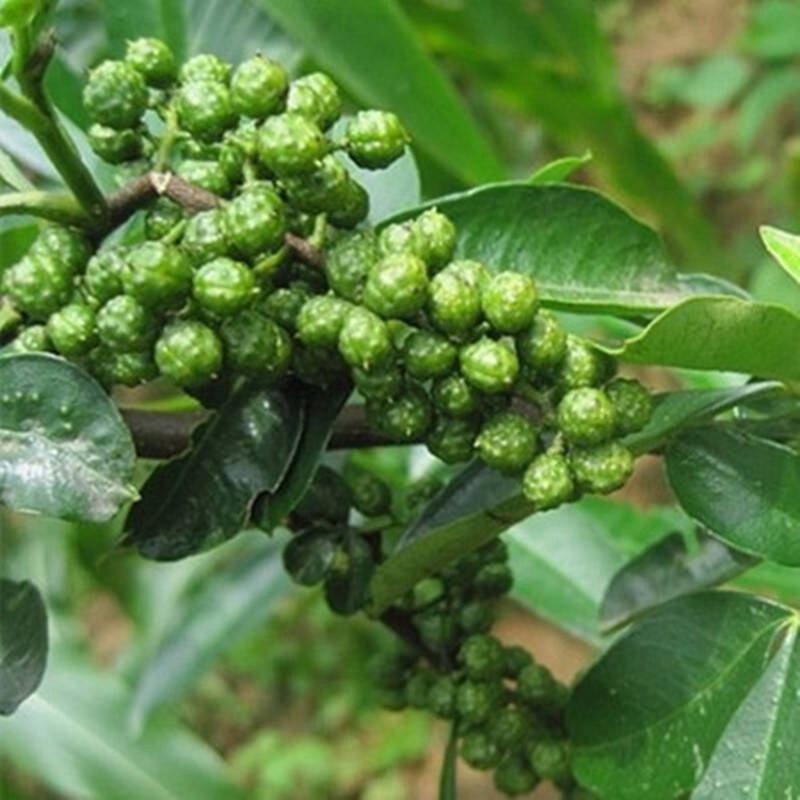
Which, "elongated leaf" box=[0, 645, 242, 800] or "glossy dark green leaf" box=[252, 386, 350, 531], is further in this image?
"elongated leaf" box=[0, 645, 242, 800]

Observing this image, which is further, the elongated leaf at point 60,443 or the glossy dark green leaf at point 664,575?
the glossy dark green leaf at point 664,575

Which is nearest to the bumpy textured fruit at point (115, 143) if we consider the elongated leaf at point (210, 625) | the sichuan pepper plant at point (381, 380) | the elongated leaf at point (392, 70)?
the sichuan pepper plant at point (381, 380)

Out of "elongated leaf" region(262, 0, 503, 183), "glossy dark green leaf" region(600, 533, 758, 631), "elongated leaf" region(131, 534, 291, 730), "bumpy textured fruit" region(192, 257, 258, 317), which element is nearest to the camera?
"bumpy textured fruit" region(192, 257, 258, 317)

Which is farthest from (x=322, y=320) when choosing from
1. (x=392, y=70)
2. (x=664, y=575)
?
(x=392, y=70)

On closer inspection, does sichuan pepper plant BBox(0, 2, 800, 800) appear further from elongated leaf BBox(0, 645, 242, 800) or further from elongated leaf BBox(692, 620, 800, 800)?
elongated leaf BBox(0, 645, 242, 800)

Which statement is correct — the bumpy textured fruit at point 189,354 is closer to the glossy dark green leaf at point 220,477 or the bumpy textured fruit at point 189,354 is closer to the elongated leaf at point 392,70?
the glossy dark green leaf at point 220,477

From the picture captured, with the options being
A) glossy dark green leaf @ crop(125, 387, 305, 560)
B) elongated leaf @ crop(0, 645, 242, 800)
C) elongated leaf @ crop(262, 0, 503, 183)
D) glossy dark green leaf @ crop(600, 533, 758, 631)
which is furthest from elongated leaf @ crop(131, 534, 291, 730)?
glossy dark green leaf @ crop(125, 387, 305, 560)
